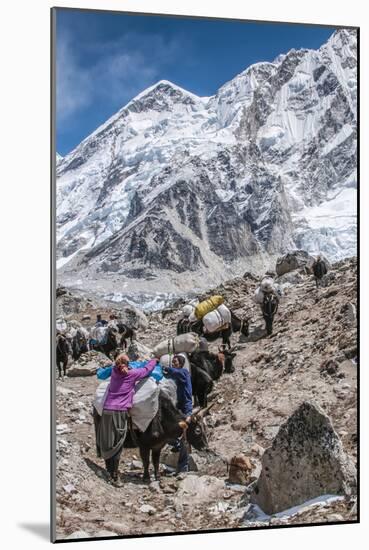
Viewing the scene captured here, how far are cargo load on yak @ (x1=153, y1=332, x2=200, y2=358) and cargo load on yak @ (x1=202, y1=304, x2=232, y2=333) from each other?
0.13 m

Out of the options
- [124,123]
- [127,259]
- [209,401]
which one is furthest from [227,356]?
[124,123]

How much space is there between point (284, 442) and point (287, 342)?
88cm

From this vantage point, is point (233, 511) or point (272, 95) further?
point (272, 95)

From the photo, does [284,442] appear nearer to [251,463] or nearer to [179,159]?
[251,463]

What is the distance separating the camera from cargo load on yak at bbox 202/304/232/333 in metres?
9.64

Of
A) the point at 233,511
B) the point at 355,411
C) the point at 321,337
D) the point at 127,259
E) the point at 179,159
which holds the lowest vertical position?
the point at 233,511

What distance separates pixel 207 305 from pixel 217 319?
150 mm

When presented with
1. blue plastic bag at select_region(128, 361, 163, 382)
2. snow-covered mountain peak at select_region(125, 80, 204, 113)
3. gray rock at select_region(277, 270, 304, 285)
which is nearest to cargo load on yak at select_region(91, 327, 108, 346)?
blue plastic bag at select_region(128, 361, 163, 382)

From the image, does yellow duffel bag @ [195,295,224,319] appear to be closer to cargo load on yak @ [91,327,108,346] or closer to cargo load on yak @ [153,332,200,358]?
cargo load on yak @ [153,332,200,358]

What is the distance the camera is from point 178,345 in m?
9.52

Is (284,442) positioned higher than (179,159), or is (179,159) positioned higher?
(179,159)

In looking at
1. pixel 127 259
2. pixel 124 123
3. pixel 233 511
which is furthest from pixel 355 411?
pixel 124 123

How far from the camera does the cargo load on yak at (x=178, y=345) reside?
945cm

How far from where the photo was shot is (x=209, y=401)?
9.54 meters
